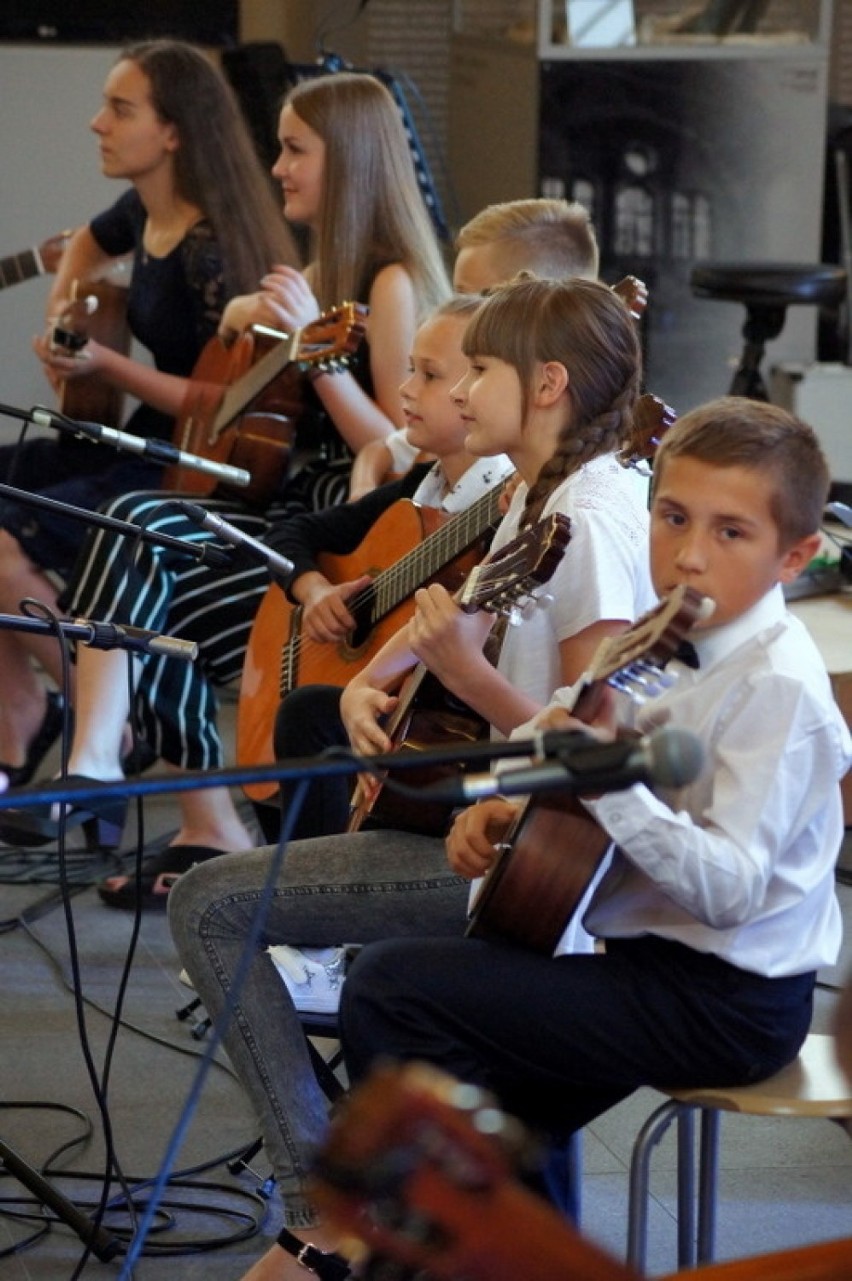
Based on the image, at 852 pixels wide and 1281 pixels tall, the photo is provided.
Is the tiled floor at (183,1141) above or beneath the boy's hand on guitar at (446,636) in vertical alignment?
beneath

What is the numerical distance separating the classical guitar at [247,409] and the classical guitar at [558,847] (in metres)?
1.53

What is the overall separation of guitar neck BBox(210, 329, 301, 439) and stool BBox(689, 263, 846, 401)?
7.01 feet

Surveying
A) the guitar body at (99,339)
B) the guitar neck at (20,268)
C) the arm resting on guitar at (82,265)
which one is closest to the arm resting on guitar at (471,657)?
the guitar body at (99,339)

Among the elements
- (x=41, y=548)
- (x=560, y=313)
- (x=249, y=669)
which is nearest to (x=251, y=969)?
(x=560, y=313)

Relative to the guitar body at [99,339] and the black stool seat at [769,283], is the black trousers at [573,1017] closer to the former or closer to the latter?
the guitar body at [99,339]

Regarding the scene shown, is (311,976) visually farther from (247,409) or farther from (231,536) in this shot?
(247,409)

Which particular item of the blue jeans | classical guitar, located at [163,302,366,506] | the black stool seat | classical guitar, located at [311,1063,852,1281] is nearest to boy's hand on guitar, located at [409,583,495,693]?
the blue jeans

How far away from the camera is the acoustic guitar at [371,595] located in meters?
2.32

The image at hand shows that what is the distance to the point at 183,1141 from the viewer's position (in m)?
2.55

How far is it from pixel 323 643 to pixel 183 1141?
2.34 ft

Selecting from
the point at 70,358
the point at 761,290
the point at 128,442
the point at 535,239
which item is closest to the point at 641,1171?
the point at 128,442

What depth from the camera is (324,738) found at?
247 centimetres

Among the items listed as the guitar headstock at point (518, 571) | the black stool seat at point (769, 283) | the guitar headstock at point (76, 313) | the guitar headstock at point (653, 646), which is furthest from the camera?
the black stool seat at point (769, 283)

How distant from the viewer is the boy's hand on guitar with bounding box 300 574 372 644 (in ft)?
8.68
